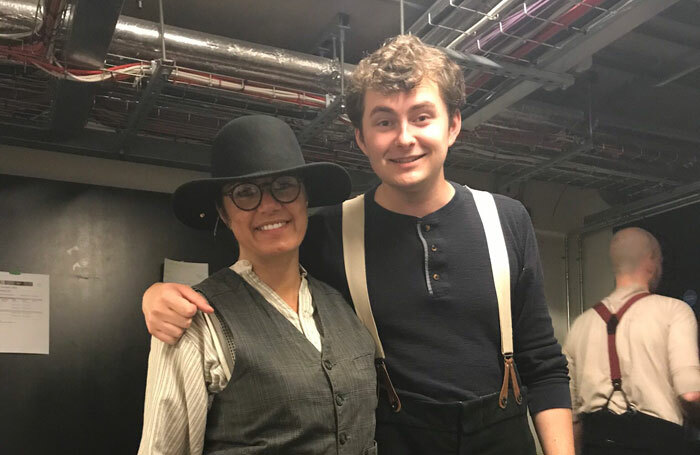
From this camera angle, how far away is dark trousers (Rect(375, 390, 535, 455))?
1.10m

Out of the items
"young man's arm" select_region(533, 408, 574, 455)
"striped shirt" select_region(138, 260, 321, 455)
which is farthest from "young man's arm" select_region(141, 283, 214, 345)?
"young man's arm" select_region(533, 408, 574, 455)

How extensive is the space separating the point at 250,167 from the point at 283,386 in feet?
1.20

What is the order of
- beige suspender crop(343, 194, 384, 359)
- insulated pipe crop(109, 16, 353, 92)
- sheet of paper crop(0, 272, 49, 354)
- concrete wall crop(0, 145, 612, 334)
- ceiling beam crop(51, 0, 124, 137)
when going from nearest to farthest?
1. beige suspender crop(343, 194, 384, 359)
2. ceiling beam crop(51, 0, 124, 137)
3. insulated pipe crop(109, 16, 353, 92)
4. sheet of paper crop(0, 272, 49, 354)
5. concrete wall crop(0, 145, 612, 334)

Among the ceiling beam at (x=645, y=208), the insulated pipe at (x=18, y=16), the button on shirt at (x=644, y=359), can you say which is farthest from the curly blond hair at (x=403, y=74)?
the ceiling beam at (x=645, y=208)

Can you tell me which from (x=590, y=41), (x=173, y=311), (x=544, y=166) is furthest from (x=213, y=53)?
(x=544, y=166)

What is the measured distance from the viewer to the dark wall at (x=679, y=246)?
8.04 ft

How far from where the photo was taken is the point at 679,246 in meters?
2.62

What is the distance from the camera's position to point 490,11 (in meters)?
1.70

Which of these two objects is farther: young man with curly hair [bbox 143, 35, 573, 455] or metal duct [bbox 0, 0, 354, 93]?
metal duct [bbox 0, 0, 354, 93]

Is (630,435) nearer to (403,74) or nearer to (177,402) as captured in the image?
(403,74)

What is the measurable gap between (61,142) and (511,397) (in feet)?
6.42

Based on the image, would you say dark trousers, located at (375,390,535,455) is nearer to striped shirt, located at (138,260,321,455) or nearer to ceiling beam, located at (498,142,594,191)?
striped shirt, located at (138,260,321,455)

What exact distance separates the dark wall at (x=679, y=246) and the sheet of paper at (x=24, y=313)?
7.48 ft

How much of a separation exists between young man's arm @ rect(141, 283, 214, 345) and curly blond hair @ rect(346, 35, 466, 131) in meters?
0.48
